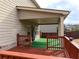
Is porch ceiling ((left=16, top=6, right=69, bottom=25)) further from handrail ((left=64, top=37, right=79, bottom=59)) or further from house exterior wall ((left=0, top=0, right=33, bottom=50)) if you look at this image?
handrail ((left=64, top=37, right=79, bottom=59))

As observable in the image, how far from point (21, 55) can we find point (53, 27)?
91.2ft

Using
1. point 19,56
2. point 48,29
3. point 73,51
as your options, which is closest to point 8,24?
point 73,51

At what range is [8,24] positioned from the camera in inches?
380

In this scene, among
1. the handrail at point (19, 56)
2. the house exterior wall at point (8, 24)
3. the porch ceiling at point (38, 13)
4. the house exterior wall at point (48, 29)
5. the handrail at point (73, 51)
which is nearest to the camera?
the handrail at point (19, 56)

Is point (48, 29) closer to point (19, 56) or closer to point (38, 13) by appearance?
point (38, 13)

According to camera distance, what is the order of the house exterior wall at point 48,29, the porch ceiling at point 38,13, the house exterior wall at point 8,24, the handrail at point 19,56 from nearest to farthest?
the handrail at point 19,56
the house exterior wall at point 8,24
the porch ceiling at point 38,13
the house exterior wall at point 48,29

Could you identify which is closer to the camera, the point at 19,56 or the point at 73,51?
the point at 19,56

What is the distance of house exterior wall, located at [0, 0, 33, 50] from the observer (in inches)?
347

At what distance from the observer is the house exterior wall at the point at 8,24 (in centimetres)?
880

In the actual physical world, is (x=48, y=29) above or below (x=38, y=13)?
below

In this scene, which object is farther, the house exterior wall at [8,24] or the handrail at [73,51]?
the house exterior wall at [8,24]

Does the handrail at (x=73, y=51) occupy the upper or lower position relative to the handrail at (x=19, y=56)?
lower

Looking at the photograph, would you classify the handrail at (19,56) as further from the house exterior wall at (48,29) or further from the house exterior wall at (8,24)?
the house exterior wall at (48,29)

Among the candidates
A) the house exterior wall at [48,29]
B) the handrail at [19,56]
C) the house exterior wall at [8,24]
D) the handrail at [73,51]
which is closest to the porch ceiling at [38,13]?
the house exterior wall at [8,24]
